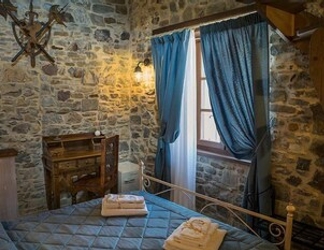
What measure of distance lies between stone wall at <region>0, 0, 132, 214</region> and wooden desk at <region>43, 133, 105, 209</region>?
0.36ft

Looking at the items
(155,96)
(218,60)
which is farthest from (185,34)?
(155,96)

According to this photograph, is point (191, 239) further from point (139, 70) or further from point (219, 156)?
point (139, 70)

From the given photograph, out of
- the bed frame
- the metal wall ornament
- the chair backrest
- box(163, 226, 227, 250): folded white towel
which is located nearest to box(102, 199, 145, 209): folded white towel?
the bed frame

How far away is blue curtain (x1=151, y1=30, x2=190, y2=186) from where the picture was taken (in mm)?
3324

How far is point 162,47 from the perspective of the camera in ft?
11.7

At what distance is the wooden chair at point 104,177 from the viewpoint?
11.0 ft

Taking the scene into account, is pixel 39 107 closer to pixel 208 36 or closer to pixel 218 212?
pixel 208 36

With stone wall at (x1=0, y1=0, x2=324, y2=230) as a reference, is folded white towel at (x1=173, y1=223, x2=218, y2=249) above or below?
below

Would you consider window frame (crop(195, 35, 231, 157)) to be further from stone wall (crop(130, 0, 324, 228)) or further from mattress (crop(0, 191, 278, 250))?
mattress (crop(0, 191, 278, 250))

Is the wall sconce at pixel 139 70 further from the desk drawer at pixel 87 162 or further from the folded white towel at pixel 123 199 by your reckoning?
the folded white towel at pixel 123 199

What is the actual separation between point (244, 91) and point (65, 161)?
6.84 ft

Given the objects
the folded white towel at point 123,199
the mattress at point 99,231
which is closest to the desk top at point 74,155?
the mattress at point 99,231

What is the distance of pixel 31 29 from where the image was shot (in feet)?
11.3

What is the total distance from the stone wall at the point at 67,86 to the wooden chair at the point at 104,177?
55cm
